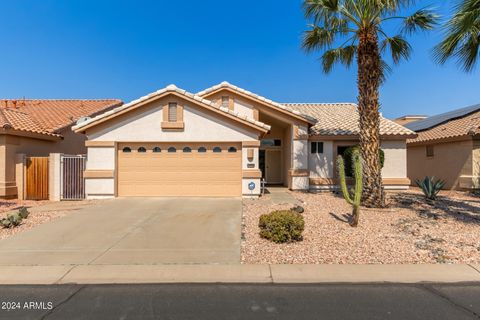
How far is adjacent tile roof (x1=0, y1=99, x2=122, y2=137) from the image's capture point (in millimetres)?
14712

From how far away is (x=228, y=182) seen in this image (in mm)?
13086

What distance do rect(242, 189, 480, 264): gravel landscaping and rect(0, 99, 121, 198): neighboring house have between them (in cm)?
1078

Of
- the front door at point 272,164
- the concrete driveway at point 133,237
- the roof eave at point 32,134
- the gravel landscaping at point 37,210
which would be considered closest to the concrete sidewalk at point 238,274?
the concrete driveway at point 133,237

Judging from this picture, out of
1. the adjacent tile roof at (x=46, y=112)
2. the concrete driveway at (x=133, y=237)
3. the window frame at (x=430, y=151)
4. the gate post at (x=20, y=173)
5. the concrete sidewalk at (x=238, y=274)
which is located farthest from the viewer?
the window frame at (x=430, y=151)

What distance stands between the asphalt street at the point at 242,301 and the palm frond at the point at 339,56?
31.5 feet

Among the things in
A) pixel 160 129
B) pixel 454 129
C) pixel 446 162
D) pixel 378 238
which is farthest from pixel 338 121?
pixel 378 238

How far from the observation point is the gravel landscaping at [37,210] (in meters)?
8.31

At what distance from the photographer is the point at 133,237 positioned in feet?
24.3

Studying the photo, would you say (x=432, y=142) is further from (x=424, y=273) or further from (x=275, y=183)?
(x=424, y=273)

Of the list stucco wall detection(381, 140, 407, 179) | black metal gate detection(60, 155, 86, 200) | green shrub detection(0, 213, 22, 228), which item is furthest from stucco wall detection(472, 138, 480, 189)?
green shrub detection(0, 213, 22, 228)

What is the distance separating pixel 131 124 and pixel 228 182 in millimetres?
4887

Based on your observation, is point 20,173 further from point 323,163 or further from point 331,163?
point 331,163

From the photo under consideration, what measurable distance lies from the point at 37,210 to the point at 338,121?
51.5ft

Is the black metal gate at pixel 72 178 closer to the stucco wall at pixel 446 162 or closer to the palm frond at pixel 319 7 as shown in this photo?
the palm frond at pixel 319 7
